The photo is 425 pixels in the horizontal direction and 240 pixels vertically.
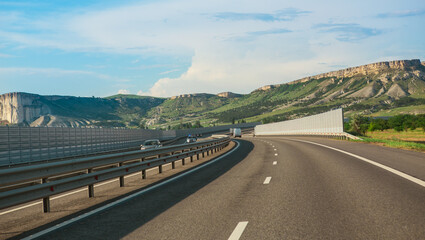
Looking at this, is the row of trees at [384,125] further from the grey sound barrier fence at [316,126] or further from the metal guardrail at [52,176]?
the metal guardrail at [52,176]

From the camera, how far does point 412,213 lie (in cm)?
734

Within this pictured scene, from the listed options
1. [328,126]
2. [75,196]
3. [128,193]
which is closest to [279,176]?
[128,193]

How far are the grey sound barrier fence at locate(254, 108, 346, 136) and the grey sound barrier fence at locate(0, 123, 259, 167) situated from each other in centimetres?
2394

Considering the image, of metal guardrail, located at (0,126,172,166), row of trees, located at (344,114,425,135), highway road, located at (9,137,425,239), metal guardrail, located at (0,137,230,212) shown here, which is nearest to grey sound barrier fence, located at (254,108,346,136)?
row of trees, located at (344,114,425,135)

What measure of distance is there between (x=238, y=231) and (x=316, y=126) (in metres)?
60.3

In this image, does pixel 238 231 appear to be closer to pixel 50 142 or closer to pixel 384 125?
pixel 50 142

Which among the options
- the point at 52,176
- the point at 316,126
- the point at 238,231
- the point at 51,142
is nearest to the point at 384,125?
the point at 316,126

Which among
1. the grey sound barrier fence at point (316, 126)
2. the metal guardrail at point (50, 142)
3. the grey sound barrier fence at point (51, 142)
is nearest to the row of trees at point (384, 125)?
the grey sound barrier fence at point (316, 126)

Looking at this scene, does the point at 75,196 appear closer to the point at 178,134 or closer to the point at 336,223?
the point at 336,223

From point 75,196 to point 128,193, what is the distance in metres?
1.41

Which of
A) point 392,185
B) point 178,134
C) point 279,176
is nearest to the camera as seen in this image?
point 392,185

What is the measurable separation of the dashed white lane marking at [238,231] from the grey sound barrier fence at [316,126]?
4385cm

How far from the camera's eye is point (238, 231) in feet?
21.4

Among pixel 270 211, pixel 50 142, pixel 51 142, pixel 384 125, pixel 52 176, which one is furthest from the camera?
pixel 384 125
